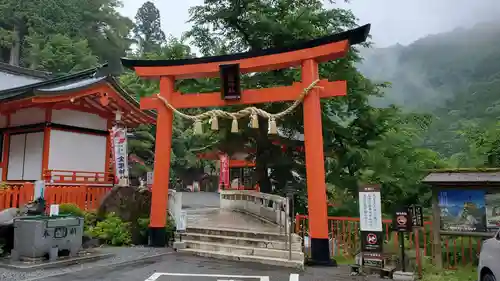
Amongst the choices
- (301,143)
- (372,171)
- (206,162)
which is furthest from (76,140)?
(206,162)

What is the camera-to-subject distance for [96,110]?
15.1 metres

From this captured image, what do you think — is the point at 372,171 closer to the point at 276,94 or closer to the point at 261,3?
the point at 276,94

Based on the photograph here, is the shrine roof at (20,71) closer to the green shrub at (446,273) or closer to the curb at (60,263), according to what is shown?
the curb at (60,263)

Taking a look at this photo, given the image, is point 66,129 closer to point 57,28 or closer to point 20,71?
point 20,71

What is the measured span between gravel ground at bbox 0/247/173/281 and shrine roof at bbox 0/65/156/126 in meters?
5.30

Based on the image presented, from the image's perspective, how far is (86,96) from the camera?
13.6 meters

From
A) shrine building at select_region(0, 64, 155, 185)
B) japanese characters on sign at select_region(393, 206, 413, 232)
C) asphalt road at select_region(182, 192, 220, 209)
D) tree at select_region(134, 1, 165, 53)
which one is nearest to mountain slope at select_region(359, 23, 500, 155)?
asphalt road at select_region(182, 192, 220, 209)

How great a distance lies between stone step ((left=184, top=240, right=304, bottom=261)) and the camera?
29.6 feet

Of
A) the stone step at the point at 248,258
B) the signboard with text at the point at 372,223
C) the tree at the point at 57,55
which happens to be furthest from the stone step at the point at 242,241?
the tree at the point at 57,55

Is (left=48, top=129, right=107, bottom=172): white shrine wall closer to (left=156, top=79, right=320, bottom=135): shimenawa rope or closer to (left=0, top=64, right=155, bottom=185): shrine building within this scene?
(left=0, top=64, right=155, bottom=185): shrine building

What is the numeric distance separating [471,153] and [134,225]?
11.6 metres

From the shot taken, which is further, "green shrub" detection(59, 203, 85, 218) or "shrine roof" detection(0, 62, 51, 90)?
"shrine roof" detection(0, 62, 51, 90)

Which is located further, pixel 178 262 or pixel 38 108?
pixel 38 108

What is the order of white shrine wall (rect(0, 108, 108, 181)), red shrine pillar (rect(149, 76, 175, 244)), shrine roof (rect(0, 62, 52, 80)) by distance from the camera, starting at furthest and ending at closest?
1. shrine roof (rect(0, 62, 52, 80))
2. white shrine wall (rect(0, 108, 108, 181))
3. red shrine pillar (rect(149, 76, 175, 244))
